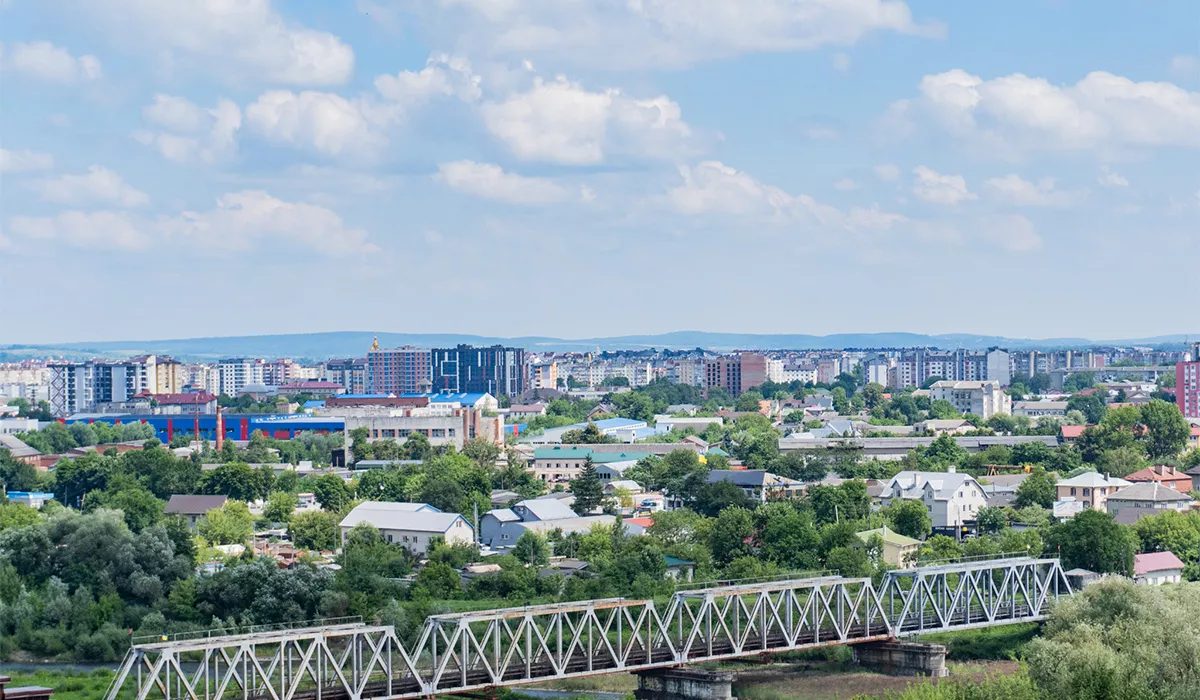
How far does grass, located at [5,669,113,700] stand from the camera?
2442 centimetres

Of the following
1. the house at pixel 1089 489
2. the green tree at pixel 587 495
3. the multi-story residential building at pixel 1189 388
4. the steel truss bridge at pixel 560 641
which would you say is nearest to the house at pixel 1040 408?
the multi-story residential building at pixel 1189 388

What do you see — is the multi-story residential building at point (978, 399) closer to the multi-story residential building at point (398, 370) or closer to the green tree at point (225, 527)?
the multi-story residential building at point (398, 370)

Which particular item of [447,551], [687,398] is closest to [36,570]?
[447,551]

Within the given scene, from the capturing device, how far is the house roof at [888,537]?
34125 millimetres

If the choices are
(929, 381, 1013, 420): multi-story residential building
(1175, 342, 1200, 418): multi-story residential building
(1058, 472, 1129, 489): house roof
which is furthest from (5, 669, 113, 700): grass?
(929, 381, 1013, 420): multi-story residential building

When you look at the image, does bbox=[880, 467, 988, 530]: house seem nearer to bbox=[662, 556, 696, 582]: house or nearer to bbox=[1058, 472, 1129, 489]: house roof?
bbox=[1058, 472, 1129, 489]: house roof

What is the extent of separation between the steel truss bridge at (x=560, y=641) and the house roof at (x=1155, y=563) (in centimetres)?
206

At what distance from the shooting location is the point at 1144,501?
38.8 meters

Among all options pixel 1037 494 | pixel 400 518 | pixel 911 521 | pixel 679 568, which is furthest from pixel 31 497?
pixel 1037 494

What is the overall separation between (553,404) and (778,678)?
232 ft

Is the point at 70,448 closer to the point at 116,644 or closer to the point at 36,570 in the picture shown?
the point at 36,570

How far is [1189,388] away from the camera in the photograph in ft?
254

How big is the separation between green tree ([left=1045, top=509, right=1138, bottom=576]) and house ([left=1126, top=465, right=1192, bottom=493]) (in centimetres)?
1287

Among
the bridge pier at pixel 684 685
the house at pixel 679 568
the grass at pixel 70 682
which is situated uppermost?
the house at pixel 679 568
